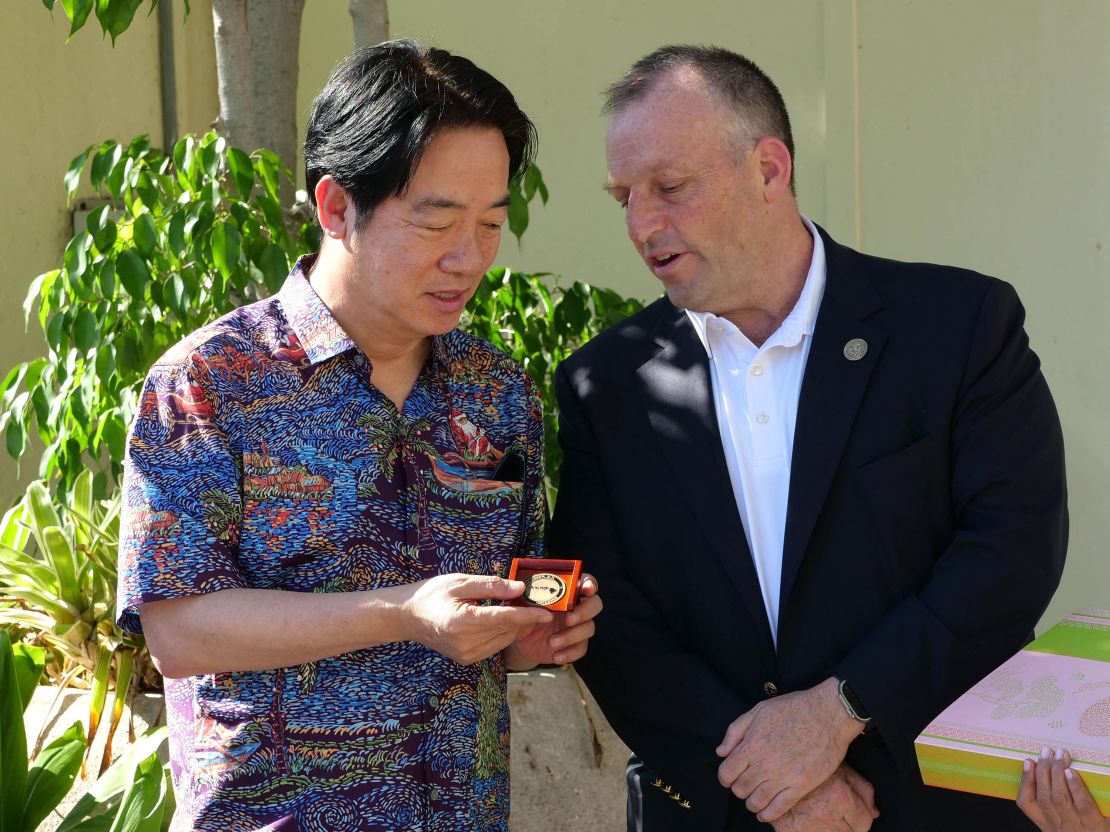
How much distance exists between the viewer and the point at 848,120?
4957 millimetres

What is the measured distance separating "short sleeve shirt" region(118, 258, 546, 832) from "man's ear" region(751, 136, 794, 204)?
765 millimetres

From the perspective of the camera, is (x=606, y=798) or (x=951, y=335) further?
(x=606, y=798)

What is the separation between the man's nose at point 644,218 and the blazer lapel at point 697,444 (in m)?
0.23

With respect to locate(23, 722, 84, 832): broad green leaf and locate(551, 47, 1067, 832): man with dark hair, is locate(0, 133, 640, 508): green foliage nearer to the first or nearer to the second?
locate(23, 722, 84, 832): broad green leaf

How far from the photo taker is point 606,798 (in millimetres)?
3361

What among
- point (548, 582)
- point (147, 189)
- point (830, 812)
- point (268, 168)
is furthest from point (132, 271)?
point (830, 812)

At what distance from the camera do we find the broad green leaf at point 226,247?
9.78 ft

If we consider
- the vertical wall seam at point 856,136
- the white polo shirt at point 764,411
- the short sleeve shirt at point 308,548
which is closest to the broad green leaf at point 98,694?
the short sleeve shirt at point 308,548

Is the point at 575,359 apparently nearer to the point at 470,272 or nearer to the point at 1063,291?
the point at 470,272

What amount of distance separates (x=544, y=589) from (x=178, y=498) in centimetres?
54

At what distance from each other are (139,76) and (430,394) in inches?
154

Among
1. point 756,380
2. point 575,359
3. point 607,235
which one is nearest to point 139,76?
point 607,235

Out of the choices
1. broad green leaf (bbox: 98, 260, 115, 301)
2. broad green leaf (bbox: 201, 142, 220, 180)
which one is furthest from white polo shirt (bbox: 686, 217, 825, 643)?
broad green leaf (bbox: 98, 260, 115, 301)

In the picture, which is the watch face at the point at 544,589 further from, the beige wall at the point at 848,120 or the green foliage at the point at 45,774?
the beige wall at the point at 848,120
